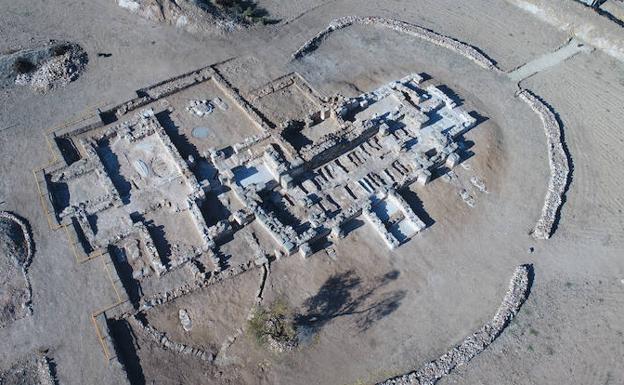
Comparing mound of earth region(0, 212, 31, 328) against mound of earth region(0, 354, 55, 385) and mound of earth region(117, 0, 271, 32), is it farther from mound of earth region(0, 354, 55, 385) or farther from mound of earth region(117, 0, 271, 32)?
mound of earth region(117, 0, 271, 32)

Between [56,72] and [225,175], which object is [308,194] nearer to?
[225,175]

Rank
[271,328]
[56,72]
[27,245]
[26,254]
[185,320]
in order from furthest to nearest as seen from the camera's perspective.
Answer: [56,72], [27,245], [26,254], [185,320], [271,328]

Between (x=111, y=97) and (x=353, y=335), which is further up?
(x=111, y=97)

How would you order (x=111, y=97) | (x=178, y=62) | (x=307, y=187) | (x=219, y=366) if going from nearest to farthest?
(x=219, y=366)
(x=307, y=187)
(x=111, y=97)
(x=178, y=62)

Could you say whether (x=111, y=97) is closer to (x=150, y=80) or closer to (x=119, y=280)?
(x=150, y=80)

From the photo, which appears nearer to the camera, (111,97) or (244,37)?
(111,97)

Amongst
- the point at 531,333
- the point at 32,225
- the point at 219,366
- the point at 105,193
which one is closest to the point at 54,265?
the point at 32,225

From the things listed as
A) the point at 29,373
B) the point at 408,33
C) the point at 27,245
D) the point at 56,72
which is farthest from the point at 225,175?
the point at 408,33
